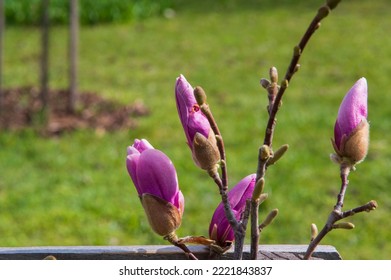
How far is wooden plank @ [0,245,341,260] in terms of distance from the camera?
3.90ft

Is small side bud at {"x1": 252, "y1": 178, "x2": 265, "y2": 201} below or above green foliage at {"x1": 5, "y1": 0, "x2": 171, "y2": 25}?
above

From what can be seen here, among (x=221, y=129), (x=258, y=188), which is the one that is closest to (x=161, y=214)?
(x=258, y=188)

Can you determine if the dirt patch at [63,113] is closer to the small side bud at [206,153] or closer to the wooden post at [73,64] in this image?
the wooden post at [73,64]

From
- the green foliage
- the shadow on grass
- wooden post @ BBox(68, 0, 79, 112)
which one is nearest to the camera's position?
wooden post @ BBox(68, 0, 79, 112)

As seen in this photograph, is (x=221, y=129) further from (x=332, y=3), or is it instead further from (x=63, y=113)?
(x=332, y=3)

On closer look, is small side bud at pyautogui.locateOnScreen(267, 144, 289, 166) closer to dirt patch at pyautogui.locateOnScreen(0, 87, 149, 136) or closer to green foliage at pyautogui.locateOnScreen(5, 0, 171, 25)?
dirt patch at pyautogui.locateOnScreen(0, 87, 149, 136)

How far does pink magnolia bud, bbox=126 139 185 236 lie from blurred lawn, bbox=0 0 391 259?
299cm

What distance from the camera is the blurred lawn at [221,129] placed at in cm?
414

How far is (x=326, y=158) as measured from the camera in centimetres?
504

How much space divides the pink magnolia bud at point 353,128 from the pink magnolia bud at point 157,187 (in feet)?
0.69

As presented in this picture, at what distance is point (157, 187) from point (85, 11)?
9.37 metres

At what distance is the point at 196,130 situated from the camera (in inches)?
38.5

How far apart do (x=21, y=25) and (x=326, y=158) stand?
20.2 ft

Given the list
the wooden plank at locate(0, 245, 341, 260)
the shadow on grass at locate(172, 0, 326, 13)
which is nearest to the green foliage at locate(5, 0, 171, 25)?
the shadow on grass at locate(172, 0, 326, 13)
